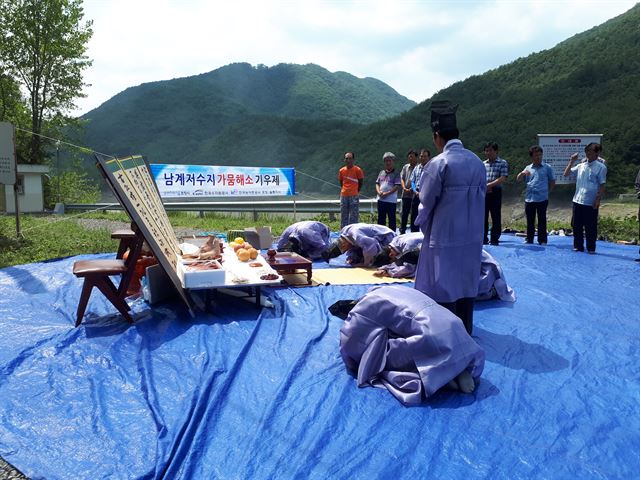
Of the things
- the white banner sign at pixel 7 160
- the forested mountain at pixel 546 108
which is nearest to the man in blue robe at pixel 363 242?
the white banner sign at pixel 7 160

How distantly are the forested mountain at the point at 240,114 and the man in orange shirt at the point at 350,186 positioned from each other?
1423 inches

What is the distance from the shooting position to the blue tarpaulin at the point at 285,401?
2172 mm

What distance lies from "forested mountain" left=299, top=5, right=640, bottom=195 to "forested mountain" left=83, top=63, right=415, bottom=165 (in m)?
6.98

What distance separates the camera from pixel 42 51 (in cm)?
1942

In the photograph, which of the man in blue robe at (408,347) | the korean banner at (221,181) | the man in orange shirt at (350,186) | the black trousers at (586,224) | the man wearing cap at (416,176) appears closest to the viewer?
Result: the man in blue robe at (408,347)

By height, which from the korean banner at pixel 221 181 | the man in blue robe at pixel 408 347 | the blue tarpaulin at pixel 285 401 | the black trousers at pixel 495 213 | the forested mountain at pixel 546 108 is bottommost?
the blue tarpaulin at pixel 285 401

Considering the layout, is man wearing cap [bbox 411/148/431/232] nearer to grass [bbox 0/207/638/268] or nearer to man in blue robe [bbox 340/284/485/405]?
grass [bbox 0/207/638/268]

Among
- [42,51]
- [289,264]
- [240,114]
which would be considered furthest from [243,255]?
[240,114]

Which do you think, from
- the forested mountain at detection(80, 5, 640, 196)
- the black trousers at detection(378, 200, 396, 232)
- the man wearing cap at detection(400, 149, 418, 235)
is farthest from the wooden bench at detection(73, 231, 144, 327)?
the forested mountain at detection(80, 5, 640, 196)

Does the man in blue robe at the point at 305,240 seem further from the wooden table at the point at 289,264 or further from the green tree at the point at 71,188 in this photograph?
the green tree at the point at 71,188

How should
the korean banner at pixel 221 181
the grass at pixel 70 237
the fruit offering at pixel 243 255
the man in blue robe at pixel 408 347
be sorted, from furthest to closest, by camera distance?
the korean banner at pixel 221 181
the grass at pixel 70 237
the fruit offering at pixel 243 255
the man in blue robe at pixel 408 347

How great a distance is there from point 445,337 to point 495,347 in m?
0.99

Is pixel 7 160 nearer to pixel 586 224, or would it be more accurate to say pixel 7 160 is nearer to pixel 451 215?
pixel 451 215

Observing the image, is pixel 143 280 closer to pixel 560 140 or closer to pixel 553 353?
pixel 553 353
